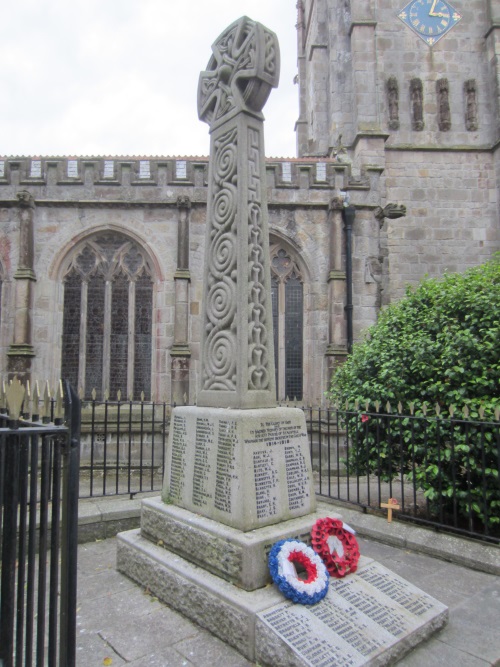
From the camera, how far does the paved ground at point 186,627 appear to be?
2.90m

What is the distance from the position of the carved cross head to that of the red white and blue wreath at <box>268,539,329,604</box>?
342 cm

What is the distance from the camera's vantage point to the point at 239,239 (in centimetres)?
392

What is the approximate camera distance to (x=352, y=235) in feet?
42.0

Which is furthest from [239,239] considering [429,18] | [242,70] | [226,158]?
[429,18]

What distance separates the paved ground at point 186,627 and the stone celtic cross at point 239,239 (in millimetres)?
1562

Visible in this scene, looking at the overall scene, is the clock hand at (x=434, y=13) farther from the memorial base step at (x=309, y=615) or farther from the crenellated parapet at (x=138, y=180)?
the memorial base step at (x=309, y=615)

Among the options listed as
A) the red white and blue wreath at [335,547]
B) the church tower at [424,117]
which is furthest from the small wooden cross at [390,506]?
the church tower at [424,117]

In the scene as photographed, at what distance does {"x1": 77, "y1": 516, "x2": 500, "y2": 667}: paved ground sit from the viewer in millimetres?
2903

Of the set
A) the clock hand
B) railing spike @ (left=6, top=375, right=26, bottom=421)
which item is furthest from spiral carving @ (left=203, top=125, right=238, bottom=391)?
the clock hand

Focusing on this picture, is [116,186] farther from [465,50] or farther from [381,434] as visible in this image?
[465,50]

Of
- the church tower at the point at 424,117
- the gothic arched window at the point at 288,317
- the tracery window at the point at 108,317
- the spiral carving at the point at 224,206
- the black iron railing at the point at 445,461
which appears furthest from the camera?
the church tower at the point at 424,117

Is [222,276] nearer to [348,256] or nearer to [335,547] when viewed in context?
[335,547]

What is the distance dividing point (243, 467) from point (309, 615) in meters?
0.99

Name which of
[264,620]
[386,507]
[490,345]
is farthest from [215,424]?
[490,345]
